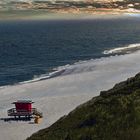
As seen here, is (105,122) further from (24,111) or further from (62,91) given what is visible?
(62,91)

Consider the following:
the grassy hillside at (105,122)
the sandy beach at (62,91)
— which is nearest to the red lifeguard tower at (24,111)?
the sandy beach at (62,91)

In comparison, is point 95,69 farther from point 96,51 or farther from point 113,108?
point 113,108

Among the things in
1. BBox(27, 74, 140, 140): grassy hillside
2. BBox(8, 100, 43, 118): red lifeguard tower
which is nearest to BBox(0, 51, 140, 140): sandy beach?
BBox(8, 100, 43, 118): red lifeguard tower

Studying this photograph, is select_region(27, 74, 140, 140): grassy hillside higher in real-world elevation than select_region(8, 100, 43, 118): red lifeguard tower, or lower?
higher

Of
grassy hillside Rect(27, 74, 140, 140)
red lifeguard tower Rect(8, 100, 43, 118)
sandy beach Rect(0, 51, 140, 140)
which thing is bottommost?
sandy beach Rect(0, 51, 140, 140)

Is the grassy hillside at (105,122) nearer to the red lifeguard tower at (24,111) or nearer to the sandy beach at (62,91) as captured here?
the sandy beach at (62,91)

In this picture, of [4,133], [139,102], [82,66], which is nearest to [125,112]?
[139,102]

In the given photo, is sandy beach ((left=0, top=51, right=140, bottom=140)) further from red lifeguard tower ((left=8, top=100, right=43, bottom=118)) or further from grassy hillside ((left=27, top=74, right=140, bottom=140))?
grassy hillside ((left=27, top=74, right=140, bottom=140))
